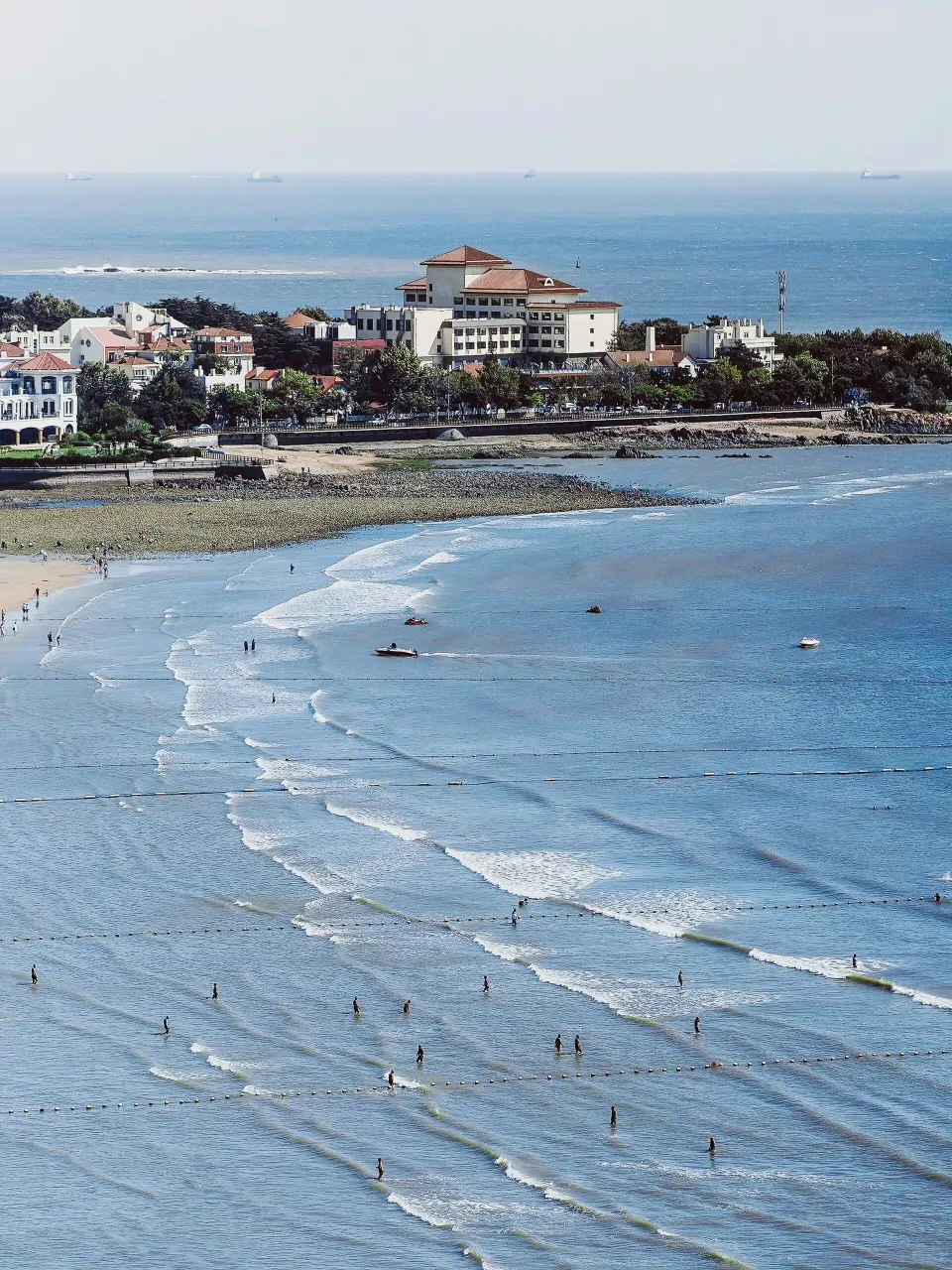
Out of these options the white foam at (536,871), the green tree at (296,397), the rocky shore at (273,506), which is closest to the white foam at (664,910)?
the white foam at (536,871)

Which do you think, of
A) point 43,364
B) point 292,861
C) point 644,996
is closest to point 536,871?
point 292,861

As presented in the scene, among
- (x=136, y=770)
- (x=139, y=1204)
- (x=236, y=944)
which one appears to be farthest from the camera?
(x=136, y=770)

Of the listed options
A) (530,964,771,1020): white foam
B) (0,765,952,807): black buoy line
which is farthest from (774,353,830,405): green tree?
(530,964,771,1020): white foam

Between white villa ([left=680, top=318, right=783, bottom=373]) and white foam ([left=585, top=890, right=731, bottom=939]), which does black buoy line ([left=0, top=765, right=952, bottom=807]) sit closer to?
white foam ([left=585, top=890, right=731, bottom=939])

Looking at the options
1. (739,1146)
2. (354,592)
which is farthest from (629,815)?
(354,592)

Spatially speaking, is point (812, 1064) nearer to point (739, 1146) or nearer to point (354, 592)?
point (739, 1146)
